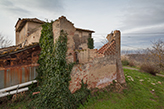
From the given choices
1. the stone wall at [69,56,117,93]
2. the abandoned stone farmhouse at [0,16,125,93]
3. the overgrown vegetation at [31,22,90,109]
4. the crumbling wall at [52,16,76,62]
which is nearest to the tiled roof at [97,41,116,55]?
the abandoned stone farmhouse at [0,16,125,93]

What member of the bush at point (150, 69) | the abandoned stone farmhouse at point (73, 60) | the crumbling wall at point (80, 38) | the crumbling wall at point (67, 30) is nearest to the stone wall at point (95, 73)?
the abandoned stone farmhouse at point (73, 60)

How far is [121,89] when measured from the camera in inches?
222

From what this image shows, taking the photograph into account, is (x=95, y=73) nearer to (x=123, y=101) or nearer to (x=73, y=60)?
(x=73, y=60)

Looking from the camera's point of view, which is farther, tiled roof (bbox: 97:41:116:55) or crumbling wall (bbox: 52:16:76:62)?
tiled roof (bbox: 97:41:116:55)

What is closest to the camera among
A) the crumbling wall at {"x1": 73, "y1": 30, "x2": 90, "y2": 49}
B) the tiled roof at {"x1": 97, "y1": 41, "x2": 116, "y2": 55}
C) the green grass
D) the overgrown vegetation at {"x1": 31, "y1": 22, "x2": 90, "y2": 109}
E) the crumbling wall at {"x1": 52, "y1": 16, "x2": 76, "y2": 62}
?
the overgrown vegetation at {"x1": 31, "y1": 22, "x2": 90, "y2": 109}

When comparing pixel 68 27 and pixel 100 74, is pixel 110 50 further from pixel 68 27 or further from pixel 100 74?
pixel 68 27

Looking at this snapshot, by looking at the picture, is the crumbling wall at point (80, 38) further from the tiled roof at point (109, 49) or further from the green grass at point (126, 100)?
the green grass at point (126, 100)

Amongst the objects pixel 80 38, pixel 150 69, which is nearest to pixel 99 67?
pixel 80 38

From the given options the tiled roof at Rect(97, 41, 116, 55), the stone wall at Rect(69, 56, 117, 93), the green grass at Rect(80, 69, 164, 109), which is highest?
the tiled roof at Rect(97, 41, 116, 55)

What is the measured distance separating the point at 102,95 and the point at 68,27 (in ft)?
13.8

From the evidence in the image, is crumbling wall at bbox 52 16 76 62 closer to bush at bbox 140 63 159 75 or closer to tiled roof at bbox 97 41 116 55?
tiled roof at bbox 97 41 116 55

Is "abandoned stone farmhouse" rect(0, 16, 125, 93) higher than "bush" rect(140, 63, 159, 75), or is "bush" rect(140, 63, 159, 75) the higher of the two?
"abandoned stone farmhouse" rect(0, 16, 125, 93)

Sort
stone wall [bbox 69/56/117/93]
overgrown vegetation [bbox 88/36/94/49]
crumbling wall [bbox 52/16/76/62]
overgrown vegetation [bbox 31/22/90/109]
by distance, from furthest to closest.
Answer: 1. overgrown vegetation [bbox 88/36/94/49]
2. stone wall [bbox 69/56/117/93]
3. crumbling wall [bbox 52/16/76/62]
4. overgrown vegetation [bbox 31/22/90/109]

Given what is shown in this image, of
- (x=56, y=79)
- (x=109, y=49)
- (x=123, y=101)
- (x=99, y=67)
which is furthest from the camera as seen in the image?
(x=109, y=49)
